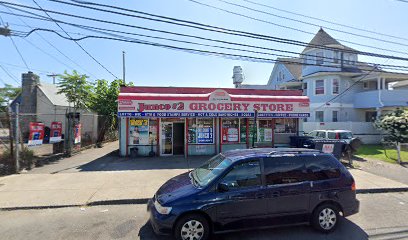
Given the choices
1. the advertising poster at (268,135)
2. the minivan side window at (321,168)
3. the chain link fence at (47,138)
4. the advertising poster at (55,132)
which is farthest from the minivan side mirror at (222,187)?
the advertising poster at (55,132)

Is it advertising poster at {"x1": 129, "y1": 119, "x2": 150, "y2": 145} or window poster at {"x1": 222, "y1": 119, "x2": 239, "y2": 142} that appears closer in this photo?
advertising poster at {"x1": 129, "y1": 119, "x2": 150, "y2": 145}

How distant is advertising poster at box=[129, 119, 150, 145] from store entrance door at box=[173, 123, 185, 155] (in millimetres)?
1584

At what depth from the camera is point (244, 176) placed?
4586 millimetres

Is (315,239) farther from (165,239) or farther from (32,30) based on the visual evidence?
(32,30)

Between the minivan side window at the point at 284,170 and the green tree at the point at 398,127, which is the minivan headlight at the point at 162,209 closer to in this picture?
the minivan side window at the point at 284,170

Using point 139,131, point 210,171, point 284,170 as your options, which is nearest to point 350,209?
point 284,170

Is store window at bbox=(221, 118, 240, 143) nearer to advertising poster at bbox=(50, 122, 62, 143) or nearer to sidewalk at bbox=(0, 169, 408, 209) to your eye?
sidewalk at bbox=(0, 169, 408, 209)

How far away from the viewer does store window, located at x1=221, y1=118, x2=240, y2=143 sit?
1402 centimetres

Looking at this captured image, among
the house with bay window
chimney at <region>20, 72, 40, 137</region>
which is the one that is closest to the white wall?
the house with bay window

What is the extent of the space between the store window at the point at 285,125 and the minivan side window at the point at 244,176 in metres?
10.6

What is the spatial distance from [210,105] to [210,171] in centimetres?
815

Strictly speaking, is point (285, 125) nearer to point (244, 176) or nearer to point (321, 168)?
point (321, 168)

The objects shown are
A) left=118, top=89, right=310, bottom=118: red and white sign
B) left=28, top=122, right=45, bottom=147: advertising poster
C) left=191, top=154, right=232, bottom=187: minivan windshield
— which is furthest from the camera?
left=118, top=89, right=310, bottom=118: red and white sign

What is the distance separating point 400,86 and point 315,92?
17.8m
